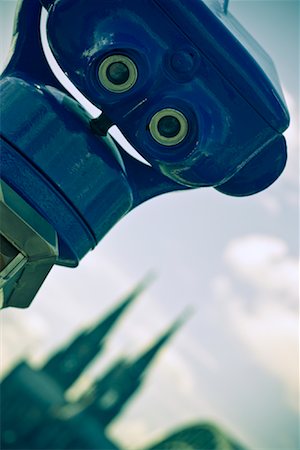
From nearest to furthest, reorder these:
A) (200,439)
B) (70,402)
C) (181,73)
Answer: (181,73) < (200,439) < (70,402)

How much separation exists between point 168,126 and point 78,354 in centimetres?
1897

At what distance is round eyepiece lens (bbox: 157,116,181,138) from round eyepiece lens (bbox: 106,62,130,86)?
0.09m

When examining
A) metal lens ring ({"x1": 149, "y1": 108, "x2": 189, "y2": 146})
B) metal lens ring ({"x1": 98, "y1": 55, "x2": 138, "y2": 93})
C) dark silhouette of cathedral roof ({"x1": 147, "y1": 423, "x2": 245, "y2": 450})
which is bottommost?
dark silhouette of cathedral roof ({"x1": 147, "y1": 423, "x2": 245, "y2": 450})

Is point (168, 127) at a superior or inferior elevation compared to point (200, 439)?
superior

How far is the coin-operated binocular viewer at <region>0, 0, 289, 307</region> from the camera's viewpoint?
913 mm

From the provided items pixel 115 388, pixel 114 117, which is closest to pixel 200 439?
pixel 115 388

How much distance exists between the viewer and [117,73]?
94cm

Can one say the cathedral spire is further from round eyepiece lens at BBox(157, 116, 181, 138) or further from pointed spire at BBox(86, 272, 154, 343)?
round eyepiece lens at BBox(157, 116, 181, 138)

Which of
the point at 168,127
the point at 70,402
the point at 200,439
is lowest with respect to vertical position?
the point at 70,402

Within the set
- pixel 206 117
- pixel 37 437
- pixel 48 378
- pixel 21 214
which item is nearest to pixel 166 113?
pixel 206 117

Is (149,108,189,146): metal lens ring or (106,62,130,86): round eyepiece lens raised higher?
(106,62,130,86): round eyepiece lens

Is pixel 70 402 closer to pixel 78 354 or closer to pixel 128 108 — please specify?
pixel 78 354

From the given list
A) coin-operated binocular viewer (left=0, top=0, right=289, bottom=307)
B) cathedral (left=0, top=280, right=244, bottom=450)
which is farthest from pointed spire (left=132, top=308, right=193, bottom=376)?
coin-operated binocular viewer (left=0, top=0, right=289, bottom=307)

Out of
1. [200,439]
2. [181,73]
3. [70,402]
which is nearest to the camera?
[181,73]
